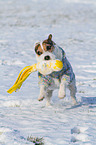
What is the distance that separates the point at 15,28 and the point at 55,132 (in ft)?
44.5

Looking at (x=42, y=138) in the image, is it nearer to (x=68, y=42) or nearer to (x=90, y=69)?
(x=90, y=69)

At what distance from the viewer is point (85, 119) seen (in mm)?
4617

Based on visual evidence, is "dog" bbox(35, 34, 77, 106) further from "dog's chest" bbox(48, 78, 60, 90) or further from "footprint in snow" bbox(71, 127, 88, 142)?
"footprint in snow" bbox(71, 127, 88, 142)

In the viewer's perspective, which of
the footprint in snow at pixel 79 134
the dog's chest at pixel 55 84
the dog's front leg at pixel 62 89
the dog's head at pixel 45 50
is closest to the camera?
the footprint in snow at pixel 79 134

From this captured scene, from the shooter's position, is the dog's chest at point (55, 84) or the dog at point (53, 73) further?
the dog's chest at point (55, 84)

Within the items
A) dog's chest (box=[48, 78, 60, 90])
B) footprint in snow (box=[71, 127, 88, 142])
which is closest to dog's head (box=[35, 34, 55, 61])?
dog's chest (box=[48, 78, 60, 90])

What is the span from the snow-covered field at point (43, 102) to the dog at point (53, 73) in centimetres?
47

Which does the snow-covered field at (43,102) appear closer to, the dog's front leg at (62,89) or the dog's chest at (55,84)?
the dog's front leg at (62,89)

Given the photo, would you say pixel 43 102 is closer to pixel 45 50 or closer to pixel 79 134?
pixel 45 50

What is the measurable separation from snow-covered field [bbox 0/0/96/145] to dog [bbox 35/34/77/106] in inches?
18.6

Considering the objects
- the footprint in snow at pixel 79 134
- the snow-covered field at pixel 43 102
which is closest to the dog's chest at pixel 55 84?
the snow-covered field at pixel 43 102

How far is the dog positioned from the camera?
441 cm

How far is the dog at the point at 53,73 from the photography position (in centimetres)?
441

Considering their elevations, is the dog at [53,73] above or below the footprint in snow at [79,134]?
above
